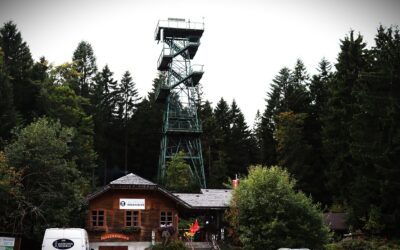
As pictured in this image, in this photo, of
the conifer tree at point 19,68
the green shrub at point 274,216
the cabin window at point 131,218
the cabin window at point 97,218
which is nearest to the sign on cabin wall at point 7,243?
the green shrub at point 274,216

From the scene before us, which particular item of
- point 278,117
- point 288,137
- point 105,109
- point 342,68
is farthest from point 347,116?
point 105,109

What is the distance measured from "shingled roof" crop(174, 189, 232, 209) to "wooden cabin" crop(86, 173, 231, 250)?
9cm

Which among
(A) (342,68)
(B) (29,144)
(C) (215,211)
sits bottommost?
(C) (215,211)

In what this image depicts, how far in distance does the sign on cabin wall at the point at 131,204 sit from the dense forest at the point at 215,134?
8.49 ft

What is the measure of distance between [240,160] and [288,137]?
1300cm

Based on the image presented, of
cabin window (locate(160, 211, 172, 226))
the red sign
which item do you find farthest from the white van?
cabin window (locate(160, 211, 172, 226))

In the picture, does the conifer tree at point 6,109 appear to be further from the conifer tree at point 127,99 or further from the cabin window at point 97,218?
the conifer tree at point 127,99

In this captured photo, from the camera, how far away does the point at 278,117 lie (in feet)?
183

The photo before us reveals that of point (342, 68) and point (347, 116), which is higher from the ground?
point (342, 68)

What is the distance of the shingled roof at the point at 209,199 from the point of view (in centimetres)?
3502

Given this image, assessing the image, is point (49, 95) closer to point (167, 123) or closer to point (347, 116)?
point (167, 123)

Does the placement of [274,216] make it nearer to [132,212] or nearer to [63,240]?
[132,212]

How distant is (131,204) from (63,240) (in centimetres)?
1283

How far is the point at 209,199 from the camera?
36.8 metres
